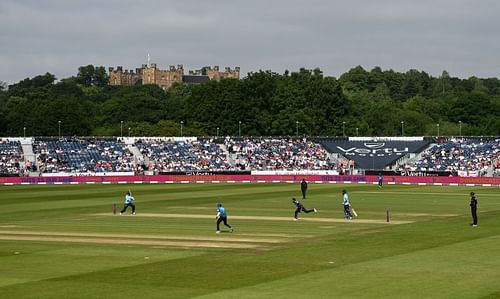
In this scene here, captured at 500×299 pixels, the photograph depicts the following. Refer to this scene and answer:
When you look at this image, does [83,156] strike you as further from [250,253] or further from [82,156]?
[250,253]

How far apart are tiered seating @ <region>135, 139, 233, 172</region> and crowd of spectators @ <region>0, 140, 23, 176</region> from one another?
56.2 ft

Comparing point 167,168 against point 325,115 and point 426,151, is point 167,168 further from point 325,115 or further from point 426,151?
point 325,115

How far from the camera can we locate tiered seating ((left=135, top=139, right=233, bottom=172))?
124 meters

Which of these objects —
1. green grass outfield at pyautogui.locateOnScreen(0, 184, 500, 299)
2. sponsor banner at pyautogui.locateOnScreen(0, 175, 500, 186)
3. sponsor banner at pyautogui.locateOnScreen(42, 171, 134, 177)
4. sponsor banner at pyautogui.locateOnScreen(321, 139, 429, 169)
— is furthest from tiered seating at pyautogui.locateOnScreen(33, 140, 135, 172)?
green grass outfield at pyautogui.locateOnScreen(0, 184, 500, 299)

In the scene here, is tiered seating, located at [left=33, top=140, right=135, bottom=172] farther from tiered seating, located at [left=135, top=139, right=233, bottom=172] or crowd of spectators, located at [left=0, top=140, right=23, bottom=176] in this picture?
tiered seating, located at [left=135, top=139, right=233, bottom=172]

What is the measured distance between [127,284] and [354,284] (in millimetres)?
7008

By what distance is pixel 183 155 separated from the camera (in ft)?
421

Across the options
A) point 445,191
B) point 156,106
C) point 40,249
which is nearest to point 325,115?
point 156,106

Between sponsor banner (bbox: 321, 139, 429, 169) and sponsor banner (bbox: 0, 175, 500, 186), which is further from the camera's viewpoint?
sponsor banner (bbox: 321, 139, 429, 169)

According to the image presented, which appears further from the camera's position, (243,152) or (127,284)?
(243,152)

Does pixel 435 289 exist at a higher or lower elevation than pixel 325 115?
lower

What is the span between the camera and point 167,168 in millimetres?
122125

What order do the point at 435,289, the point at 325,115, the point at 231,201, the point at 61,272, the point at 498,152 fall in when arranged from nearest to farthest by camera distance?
the point at 435,289 → the point at 61,272 → the point at 231,201 → the point at 498,152 → the point at 325,115

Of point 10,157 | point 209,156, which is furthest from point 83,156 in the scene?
point 209,156
